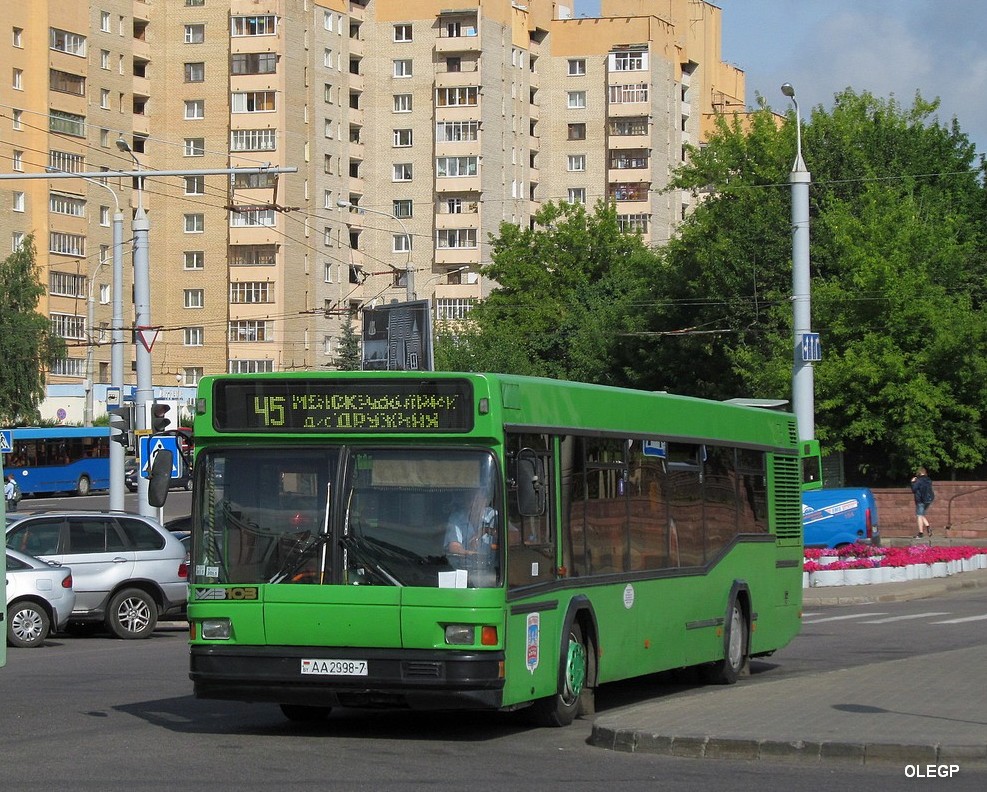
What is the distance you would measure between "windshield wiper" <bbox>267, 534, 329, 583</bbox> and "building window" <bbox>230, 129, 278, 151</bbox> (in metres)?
85.1

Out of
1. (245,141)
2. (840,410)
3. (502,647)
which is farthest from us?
(245,141)

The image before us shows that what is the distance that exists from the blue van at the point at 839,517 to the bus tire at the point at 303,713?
24.3 m

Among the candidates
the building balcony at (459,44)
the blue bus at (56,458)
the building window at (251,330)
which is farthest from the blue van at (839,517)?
the building balcony at (459,44)

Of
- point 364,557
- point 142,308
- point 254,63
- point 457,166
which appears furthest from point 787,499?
point 457,166

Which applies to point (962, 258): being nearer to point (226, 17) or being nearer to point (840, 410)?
point (840, 410)

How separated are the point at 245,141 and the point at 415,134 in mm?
12644

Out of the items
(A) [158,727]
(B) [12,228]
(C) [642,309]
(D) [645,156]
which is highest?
(D) [645,156]

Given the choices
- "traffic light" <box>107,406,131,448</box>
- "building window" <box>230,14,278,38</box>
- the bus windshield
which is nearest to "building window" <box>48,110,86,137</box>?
"building window" <box>230,14,278,38</box>

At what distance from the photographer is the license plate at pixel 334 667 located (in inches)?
429

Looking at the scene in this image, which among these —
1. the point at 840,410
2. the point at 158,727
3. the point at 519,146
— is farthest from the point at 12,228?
the point at 158,727

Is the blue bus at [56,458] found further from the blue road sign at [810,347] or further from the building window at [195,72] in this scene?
the blue road sign at [810,347]

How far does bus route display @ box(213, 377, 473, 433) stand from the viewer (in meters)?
11.2

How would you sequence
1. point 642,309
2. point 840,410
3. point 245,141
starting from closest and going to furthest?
point 840,410 → point 642,309 → point 245,141

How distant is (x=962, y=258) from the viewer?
47.6 meters
